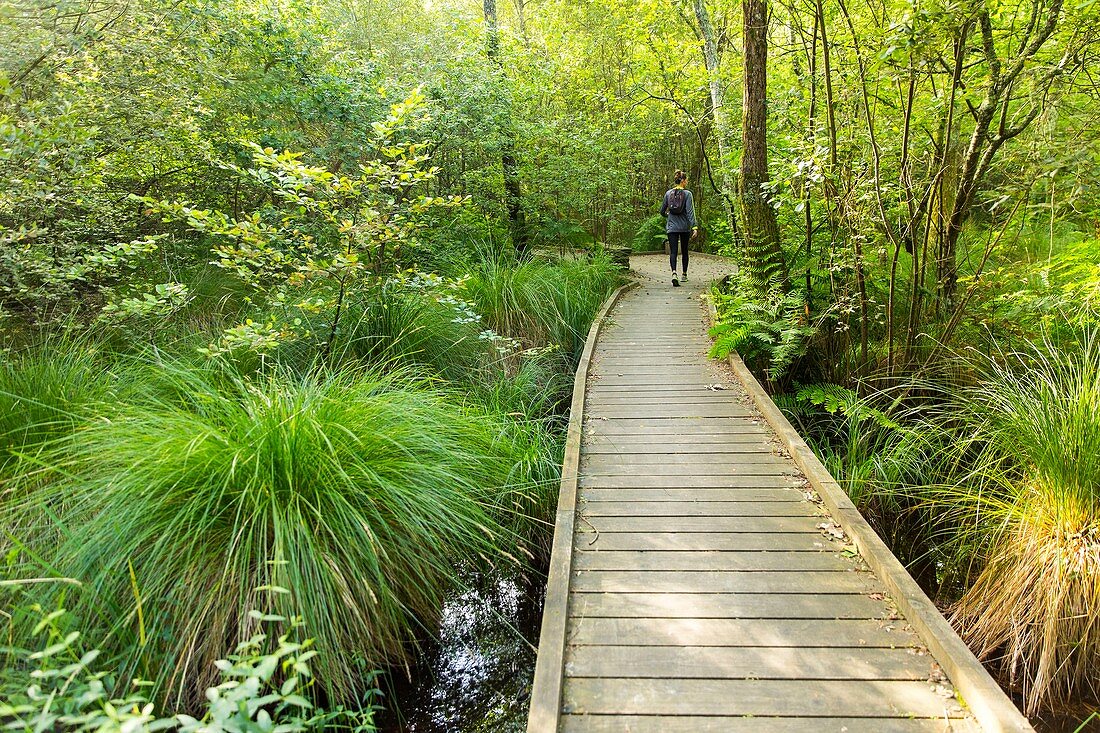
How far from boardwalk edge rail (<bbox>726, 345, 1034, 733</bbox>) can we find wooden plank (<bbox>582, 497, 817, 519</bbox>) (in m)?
0.21

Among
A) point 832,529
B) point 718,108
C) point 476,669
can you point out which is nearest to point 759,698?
point 832,529

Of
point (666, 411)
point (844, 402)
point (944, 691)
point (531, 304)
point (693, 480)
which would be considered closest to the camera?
point (944, 691)

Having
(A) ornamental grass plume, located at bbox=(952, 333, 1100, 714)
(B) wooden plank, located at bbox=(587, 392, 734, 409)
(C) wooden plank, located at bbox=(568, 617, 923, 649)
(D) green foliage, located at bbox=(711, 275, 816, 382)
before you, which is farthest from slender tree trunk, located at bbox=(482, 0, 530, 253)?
(C) wooden plank, located at bbox=(568, 617, 923, 649)

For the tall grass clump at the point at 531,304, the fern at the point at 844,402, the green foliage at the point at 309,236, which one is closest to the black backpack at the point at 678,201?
the tall grass clump at the point at 531,304

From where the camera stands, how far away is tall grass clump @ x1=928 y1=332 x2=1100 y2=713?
3.08m

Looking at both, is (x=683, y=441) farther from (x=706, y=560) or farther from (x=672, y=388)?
(x=706, y=560)

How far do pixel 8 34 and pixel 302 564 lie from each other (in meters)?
5.12

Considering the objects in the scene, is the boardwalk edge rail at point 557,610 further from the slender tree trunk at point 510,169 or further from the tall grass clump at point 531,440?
the slender tree trunk at point 510,169

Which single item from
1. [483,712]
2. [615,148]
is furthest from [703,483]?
[615,148]

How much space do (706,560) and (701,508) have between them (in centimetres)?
58

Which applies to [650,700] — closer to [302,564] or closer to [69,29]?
[302,564]

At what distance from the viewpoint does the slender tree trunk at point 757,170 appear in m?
7.15

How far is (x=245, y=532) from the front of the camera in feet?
9.68

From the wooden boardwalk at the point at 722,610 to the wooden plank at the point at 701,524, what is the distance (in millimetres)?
12
